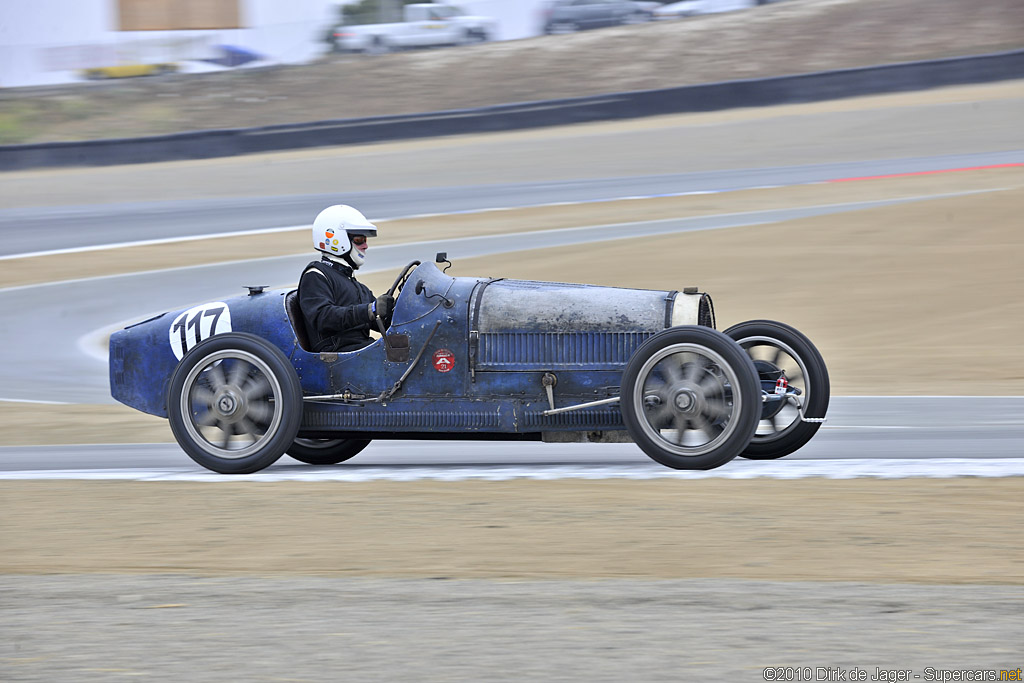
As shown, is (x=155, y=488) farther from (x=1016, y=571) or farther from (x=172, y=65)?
(x=172, y=65)

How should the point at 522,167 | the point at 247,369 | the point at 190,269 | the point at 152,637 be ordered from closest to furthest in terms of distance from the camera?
the point at 152,637
the point at 247,369
the point at 190,269
the point at 522,167

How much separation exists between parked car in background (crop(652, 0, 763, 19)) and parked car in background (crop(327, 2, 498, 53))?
5076 mm

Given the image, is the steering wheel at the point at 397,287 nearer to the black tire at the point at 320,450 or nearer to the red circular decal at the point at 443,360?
the red circular decal at the point at 443,360

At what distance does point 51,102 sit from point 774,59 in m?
18.5

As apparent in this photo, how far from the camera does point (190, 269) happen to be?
19.1 m

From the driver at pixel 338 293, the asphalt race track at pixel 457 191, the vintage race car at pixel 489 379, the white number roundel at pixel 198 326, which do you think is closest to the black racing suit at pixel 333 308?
the driver at pixel 338 293

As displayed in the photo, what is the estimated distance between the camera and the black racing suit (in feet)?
25.2

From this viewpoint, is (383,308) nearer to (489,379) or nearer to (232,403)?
(489,379)

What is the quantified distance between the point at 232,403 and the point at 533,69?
1170 inches

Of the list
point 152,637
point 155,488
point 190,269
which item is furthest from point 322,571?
point 190,269

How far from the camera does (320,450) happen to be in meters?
8.66

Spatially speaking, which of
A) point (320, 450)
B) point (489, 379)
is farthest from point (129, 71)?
point (489, 379)

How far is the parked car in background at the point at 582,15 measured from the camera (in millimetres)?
39469

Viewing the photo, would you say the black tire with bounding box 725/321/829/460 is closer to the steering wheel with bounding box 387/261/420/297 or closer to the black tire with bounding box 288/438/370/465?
the steering wheel with bounding box 387/261/420/297
